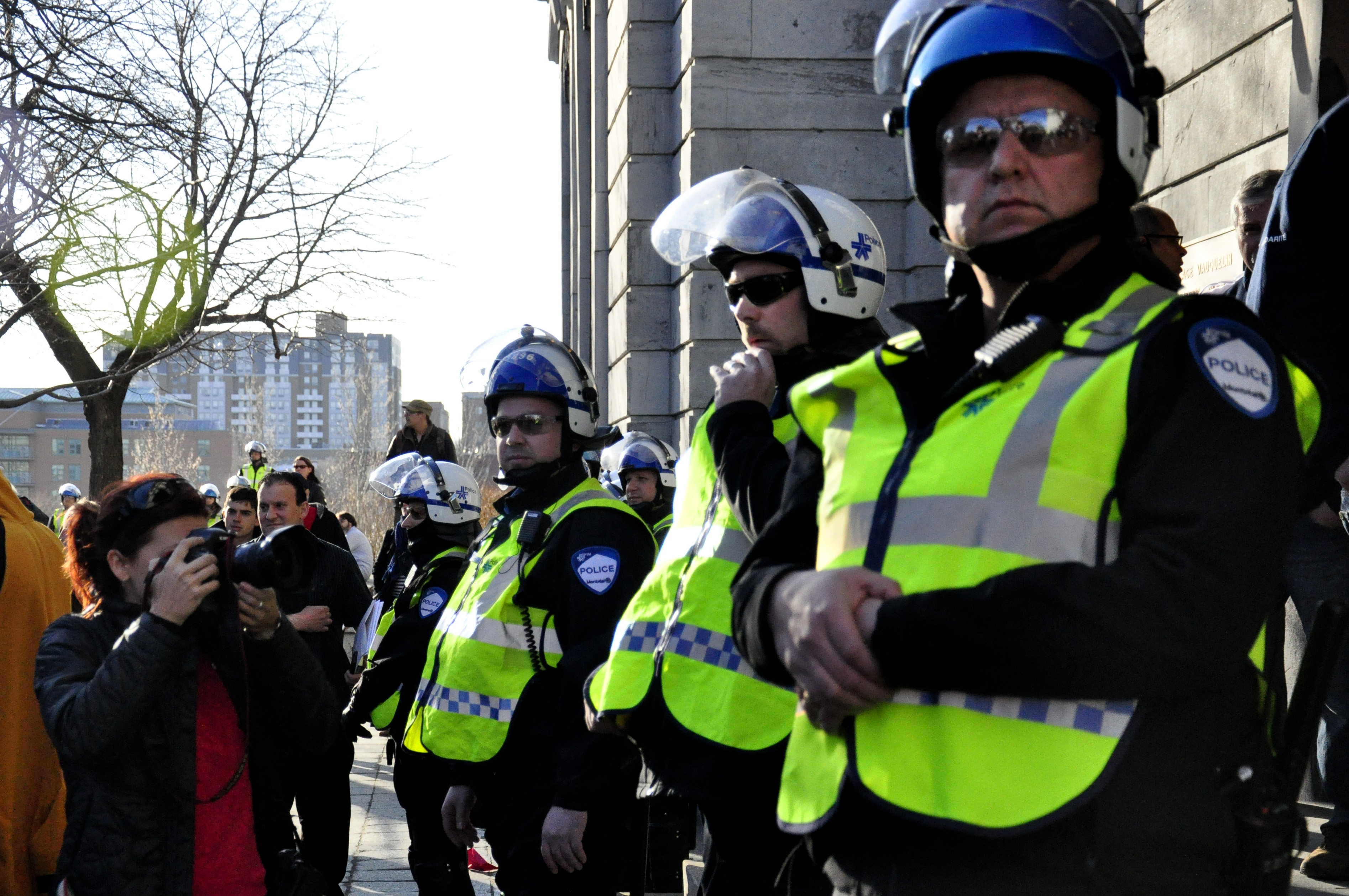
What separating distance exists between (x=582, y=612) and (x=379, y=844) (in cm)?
450

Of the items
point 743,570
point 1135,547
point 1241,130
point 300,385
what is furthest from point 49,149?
point 300,385

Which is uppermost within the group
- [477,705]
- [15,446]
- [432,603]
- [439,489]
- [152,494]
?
[15,446]

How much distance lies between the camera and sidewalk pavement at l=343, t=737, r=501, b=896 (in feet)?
21.7

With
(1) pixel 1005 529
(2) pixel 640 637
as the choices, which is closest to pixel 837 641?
(1) pixel 1005 529

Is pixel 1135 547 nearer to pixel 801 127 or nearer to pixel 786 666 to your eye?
pixel 786 666

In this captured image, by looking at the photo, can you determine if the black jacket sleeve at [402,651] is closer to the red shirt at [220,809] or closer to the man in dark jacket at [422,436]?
the red shirt at [220,809]

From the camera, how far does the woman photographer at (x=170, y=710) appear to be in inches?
123

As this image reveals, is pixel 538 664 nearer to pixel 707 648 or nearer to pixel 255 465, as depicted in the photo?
pixel 707 648

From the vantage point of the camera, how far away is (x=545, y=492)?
165 inches

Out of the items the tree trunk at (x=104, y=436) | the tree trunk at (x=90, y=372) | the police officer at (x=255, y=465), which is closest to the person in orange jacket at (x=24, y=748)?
the tree trunk at (x=90, y=372)

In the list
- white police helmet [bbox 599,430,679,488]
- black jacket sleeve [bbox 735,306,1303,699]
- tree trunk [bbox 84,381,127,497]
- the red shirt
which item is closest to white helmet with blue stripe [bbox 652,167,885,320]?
black jacket sleeve [bbox 735,306,1303,699]

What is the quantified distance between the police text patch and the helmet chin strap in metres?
0.25

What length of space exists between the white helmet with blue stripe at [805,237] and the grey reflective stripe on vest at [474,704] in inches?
56.5

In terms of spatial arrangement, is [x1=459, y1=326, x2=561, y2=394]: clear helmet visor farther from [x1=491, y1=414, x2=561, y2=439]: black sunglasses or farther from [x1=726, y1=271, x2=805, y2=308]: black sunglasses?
[x1=726, y1=271, x2=805, y2=308]: black sunglasses
